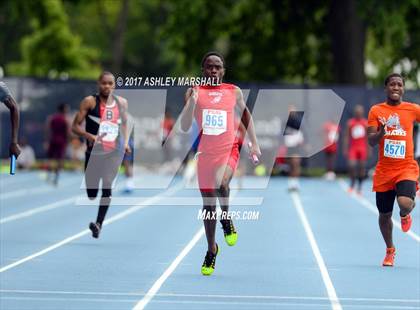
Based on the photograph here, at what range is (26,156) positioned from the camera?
3528cm

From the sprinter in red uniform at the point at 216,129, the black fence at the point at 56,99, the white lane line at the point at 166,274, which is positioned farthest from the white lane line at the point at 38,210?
the black fence at the point at 56,99

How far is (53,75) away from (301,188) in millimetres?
30932

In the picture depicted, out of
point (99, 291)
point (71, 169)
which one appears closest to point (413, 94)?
point (71, 169)

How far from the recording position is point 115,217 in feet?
66.4

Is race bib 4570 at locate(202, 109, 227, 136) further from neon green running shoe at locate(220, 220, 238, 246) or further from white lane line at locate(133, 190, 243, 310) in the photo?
white lane line at locate(133, 190, 243, 310)

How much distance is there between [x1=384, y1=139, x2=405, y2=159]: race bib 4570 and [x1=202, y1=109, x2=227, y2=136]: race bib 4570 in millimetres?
2138

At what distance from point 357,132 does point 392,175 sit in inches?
581

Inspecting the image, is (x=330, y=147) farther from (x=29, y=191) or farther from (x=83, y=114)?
(x=83, y=114)

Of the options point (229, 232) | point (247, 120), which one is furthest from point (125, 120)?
point (247, 120)

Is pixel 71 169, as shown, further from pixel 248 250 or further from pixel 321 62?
pixel 248 250

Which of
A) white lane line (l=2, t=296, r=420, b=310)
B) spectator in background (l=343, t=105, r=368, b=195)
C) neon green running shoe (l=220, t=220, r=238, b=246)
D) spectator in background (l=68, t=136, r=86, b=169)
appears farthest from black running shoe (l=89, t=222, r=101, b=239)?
spectator in background (l=68, t=136, r=86, b=169)

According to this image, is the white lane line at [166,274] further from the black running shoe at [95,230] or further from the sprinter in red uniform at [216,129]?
the black running shoe at [95,230]

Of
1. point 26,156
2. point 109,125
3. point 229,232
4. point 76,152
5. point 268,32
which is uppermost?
point 268,32

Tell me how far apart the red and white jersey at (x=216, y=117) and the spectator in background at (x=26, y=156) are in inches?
987
